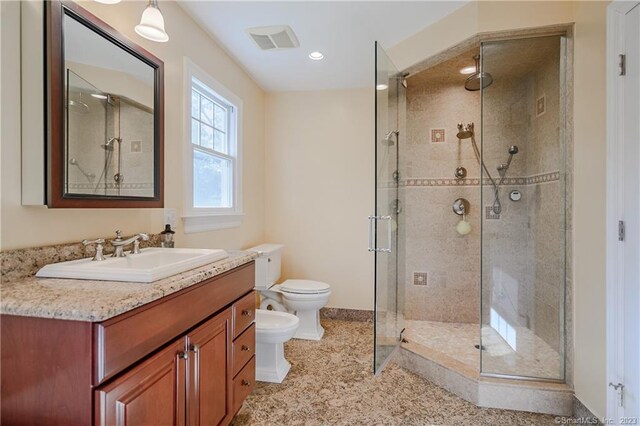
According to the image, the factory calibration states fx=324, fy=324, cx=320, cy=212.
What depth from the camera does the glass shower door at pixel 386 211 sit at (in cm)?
218

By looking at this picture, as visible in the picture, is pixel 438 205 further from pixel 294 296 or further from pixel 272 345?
pixel 272 345

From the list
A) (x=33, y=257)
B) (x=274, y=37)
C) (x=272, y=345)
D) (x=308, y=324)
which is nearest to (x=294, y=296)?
(x=308, y=324)

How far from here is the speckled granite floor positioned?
177 centimetres

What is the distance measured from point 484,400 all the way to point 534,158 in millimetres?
1663

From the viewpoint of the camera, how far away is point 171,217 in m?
A: 1.92

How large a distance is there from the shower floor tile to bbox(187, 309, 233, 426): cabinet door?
1.53 metres

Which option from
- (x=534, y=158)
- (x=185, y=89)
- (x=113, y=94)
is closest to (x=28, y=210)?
(x=113, y=94)

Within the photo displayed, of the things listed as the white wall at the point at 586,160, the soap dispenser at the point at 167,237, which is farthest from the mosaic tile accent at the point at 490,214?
the soap dispenser at the point at 167,237

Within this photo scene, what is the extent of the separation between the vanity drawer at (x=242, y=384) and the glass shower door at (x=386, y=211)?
80 cm

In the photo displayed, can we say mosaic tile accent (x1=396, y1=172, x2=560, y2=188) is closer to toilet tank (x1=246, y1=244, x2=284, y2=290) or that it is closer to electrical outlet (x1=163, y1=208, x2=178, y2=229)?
toilet tank (x1=246, y1=244, x2=284, y2=290)

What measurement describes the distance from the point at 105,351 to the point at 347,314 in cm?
271

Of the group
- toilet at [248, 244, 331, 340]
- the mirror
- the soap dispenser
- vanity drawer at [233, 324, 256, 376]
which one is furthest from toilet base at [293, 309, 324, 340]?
the mirror

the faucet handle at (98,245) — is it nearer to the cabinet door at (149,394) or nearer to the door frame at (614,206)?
the cabinet door at (149,394)

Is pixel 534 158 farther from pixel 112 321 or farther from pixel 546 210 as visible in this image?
pixel 112 321
